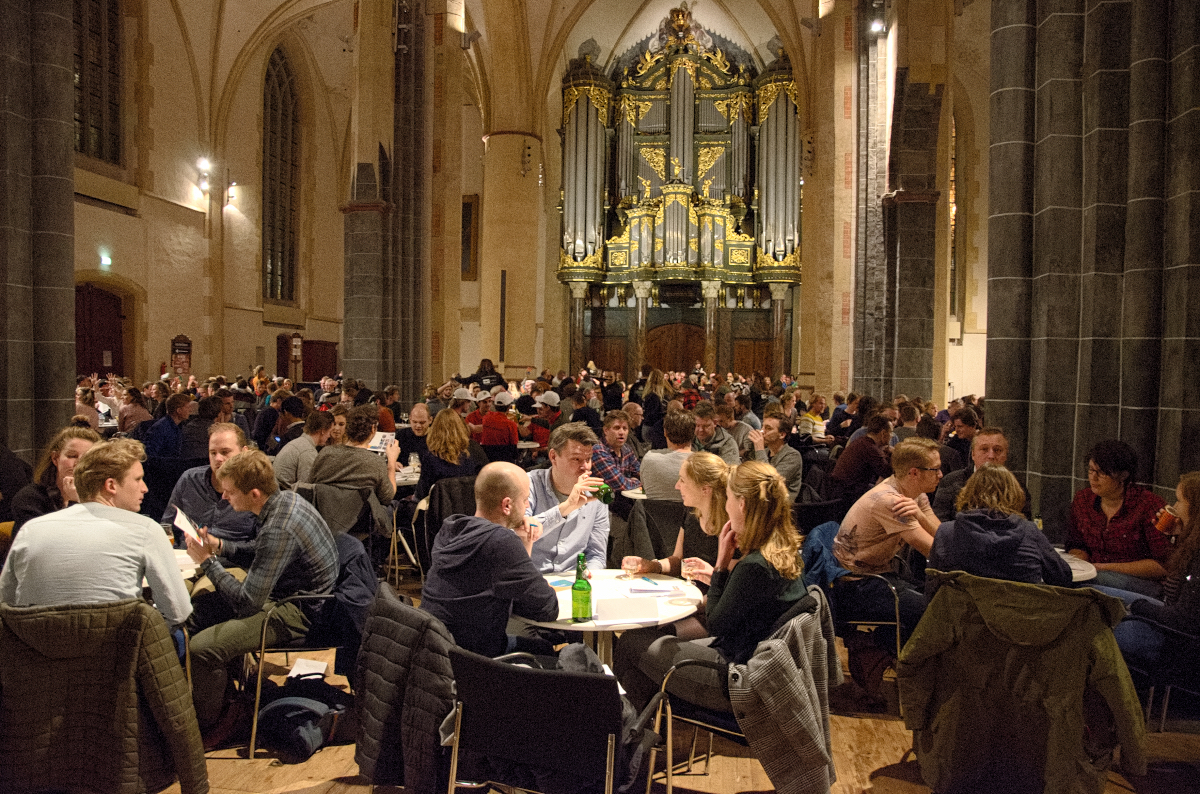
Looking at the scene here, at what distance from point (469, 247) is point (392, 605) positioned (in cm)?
2387

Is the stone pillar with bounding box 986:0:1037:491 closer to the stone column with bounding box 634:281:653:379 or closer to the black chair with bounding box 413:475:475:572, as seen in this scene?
the black chair with bounding box 413:475:475:572

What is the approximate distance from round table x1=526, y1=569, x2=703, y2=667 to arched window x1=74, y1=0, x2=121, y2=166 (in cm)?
1475

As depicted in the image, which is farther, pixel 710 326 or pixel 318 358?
pixel 710 326

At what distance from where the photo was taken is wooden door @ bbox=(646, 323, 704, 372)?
2405 centimetres

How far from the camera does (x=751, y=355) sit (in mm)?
23844

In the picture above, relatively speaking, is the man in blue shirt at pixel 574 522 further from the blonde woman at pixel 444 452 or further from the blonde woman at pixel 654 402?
the blonde woman at pixel 654 402

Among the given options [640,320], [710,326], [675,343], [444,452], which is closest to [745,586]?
[444,452]

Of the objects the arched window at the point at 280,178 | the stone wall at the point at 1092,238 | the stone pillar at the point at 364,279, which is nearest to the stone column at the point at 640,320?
the arched window at the point at 280,178

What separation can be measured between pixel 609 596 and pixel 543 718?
1.29m

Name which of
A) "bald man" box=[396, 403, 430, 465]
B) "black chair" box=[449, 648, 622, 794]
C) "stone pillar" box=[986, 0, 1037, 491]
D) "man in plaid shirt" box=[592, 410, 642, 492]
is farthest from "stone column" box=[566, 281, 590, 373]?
"black chair" box=[449, 648, 622, 794]

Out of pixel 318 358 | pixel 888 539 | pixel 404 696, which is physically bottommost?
pixel 404 696

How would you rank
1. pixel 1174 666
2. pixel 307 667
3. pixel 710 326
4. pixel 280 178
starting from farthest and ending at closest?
1. pixel 710 326
2. pixel 280 178
3. pixel 307 667
4. pixel 1174 666

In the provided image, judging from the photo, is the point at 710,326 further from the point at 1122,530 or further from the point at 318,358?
the point at 1122,530

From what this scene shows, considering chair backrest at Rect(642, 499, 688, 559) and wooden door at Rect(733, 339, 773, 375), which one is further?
wooden door at Rect(733, 339, 773, 375)
